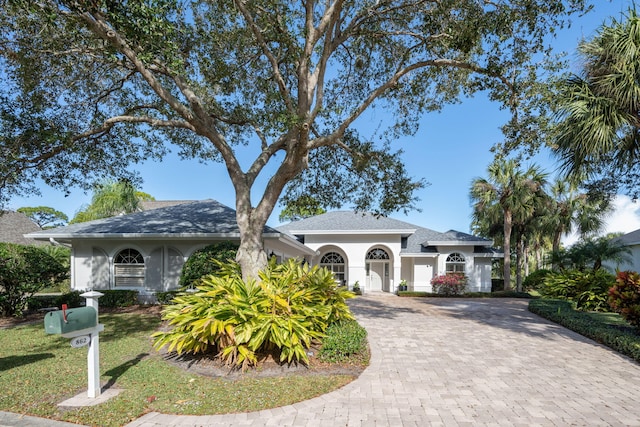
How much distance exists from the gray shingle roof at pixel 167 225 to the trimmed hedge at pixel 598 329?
9.15 m

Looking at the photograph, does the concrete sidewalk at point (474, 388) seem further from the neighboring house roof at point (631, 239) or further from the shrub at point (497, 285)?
the neighboring house roof at point (631, 239)

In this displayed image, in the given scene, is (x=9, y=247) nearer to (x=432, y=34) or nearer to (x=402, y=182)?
(x=402, y=182)

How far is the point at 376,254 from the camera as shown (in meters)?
23.1

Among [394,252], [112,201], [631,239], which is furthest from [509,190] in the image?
[112,201]

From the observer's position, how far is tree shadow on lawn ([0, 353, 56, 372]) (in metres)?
5.84

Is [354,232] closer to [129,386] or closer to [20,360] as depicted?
[20,360]

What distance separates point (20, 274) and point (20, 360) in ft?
18.8

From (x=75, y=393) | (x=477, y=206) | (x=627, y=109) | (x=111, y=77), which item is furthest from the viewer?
(x=477, y=206)

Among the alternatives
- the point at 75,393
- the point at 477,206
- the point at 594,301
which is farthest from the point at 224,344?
the point at 477,206

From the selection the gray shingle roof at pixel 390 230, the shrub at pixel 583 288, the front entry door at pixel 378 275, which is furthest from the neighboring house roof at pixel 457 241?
the shrub at pixel 583 288

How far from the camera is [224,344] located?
578cm

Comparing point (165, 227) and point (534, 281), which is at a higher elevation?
point (165, 227)

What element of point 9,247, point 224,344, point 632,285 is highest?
point 9,247

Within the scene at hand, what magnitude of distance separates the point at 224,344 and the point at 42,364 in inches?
127
